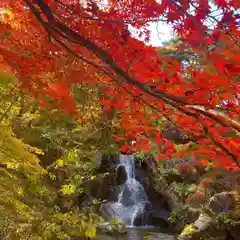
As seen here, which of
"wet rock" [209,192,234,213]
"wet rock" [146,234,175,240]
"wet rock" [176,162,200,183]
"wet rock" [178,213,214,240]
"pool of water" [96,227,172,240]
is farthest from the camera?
"wet rock" [176,162,200,183]

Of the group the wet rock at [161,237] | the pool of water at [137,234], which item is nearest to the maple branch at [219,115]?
the pool of water at [137,234]

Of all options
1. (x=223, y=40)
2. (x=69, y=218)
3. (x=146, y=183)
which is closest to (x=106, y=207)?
(x=146, y=183)

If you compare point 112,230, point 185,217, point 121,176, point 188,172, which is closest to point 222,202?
point 185,217

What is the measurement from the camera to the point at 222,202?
11977 mm

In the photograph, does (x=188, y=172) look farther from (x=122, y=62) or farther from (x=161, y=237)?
(x=122, y=62)

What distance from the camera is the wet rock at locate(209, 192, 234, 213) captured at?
11.9 m

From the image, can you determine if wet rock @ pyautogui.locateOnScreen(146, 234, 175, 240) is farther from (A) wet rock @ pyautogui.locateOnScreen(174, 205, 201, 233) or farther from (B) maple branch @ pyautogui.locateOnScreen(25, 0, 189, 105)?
(B) maple branch @ pyautogui.locateOnScreen(25, 0, 189, 105)

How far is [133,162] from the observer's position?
61.1ft

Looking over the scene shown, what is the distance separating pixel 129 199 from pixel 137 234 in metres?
3.41

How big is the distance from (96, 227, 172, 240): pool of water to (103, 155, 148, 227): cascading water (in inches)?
39.7

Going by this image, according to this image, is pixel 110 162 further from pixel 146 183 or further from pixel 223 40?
pixel 223 40

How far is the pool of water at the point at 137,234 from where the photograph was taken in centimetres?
1259

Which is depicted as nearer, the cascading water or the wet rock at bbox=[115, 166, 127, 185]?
the cascading water

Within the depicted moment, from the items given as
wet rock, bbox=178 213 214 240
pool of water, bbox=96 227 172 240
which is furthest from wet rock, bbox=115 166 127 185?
wet rock, bbox=178 213 214 240
